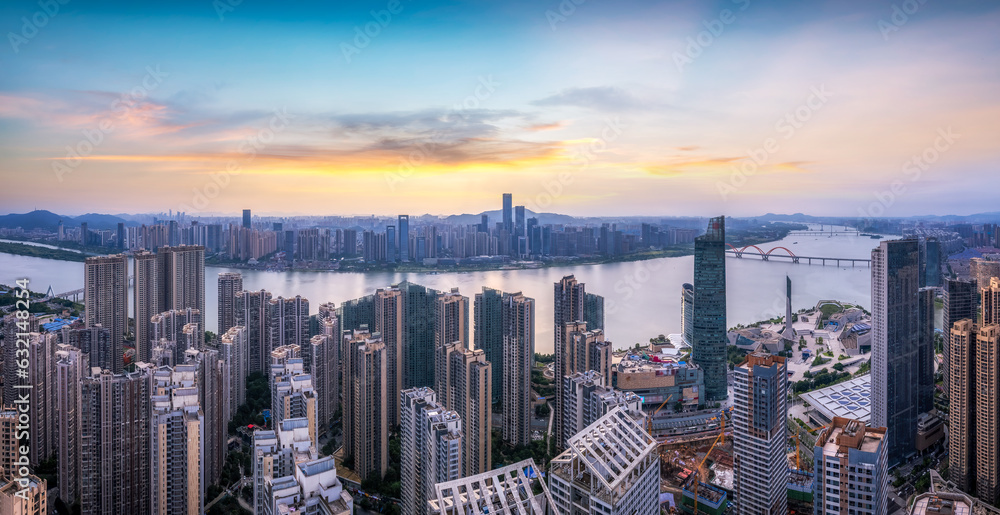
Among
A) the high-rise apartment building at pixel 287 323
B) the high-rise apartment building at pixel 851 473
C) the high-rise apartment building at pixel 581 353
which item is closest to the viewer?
the high-rise apartment building at pixel 851 473

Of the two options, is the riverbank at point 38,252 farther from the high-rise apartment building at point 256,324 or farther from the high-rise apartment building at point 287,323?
the high-rise apartment building at point 287,323

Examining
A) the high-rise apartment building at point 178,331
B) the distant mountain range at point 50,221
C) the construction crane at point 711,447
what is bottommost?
the construction crane at point 711,447

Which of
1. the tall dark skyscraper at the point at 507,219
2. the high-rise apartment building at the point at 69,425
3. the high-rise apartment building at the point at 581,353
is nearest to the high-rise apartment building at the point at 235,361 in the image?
the high-rise apartment building at the point at 69,425

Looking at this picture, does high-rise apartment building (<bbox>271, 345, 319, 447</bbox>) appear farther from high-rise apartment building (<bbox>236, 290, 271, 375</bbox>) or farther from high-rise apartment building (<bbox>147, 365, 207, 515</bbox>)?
high-rise apartment building (<bbox>236, 290, 271, 375</bbox>)

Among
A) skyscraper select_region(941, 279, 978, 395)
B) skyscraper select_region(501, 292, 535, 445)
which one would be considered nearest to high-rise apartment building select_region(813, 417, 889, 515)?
skyscraper select_region(501, 292, 535, 445)

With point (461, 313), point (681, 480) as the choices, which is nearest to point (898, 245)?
point (681, 480)

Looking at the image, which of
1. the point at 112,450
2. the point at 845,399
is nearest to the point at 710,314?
the point at 845,399
